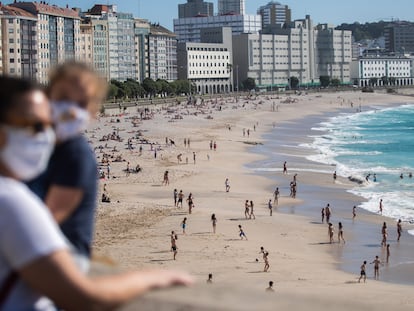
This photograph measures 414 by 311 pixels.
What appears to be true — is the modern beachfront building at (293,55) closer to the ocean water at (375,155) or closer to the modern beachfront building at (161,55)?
the modern beachfront building at (161,55)

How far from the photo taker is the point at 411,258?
20922mm

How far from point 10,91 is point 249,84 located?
524 ft

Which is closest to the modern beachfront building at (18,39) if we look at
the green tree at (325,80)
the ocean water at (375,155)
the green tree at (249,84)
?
the ocean water at (375,155)

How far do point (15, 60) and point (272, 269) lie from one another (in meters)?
82.1

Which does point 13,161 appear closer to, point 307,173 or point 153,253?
point 153,253

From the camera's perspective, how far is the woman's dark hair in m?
2.18

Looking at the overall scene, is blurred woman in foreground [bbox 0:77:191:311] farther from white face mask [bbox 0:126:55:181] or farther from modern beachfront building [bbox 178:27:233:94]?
modern beachfront building [bbox 178:27:233:94]

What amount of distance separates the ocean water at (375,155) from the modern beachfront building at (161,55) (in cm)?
4853

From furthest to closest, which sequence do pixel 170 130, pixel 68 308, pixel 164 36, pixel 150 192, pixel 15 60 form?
pixel 164 36 < pixel 15 60 < pixel 170 130 < pixel 150 192 < pixel 68 308

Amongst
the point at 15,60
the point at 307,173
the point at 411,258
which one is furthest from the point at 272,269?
the point at 15,60

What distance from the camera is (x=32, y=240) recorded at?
80.7 inches

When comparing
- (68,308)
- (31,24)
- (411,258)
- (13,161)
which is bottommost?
(411,258)

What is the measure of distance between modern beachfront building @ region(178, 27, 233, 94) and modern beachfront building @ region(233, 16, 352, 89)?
417 cm

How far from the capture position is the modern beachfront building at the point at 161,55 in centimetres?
13788
